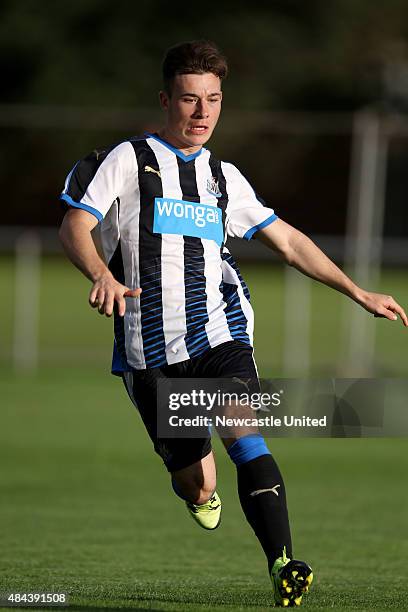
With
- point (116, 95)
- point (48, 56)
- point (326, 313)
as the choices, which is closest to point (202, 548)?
point (326, 313)

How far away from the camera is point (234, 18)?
40.9 meters

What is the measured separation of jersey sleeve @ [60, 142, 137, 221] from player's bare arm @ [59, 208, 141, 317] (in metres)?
0.05

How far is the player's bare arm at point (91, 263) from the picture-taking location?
473 centimetres

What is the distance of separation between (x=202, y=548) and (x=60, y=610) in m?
3.27

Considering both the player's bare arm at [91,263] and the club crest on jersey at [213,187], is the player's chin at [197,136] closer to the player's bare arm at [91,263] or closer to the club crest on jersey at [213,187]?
the club crest on jersey at [213,187]

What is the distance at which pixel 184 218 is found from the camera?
5508 mm

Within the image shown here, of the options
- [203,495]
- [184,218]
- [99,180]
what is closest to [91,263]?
[99,180]

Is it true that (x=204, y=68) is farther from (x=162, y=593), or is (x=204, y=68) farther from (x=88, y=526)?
(x=88, y=526)

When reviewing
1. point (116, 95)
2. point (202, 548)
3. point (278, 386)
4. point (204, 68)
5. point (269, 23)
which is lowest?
point (202, 548)

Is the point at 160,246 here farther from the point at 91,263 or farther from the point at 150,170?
the point at 91,263

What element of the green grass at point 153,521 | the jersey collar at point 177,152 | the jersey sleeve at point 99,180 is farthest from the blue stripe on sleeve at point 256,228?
the green grass at point 153,521

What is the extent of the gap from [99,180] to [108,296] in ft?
2.72

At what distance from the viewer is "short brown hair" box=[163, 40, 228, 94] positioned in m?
5.45
